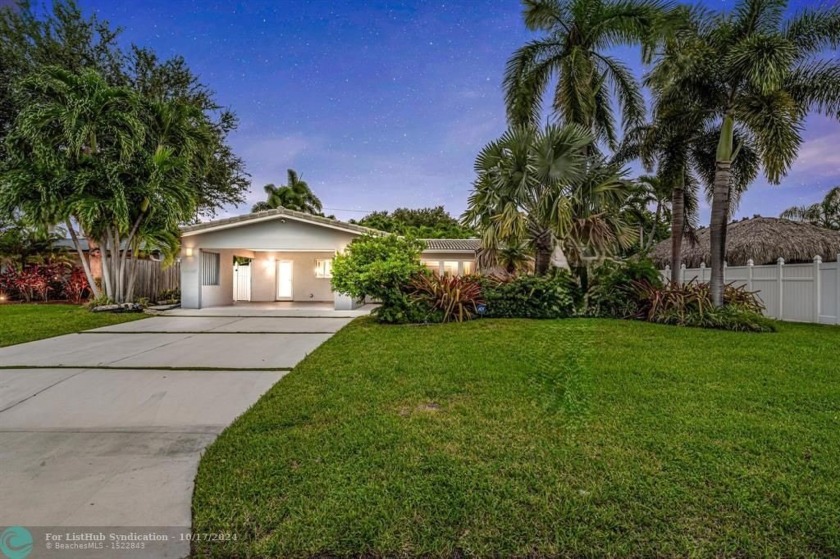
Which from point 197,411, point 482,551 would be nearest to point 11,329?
point 197,411

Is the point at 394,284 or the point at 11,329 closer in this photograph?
the point at 11,329

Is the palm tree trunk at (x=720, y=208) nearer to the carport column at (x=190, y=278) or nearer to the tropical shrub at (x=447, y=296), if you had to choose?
the tropical shrub at (x=447, y=296)

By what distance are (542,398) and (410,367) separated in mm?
1881

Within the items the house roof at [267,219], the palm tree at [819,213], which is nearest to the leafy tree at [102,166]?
the house roof at [267,219]

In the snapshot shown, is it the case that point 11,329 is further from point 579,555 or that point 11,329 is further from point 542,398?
point 579,555

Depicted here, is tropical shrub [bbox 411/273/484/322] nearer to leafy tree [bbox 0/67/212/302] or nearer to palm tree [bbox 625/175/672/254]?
leafy tree [bbox 0/67/212/302]

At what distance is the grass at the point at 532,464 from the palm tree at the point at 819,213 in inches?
907

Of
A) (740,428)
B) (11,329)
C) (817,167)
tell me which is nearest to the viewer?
(740,428)

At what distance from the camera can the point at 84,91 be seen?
38.4ft

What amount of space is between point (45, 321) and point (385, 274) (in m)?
8.32

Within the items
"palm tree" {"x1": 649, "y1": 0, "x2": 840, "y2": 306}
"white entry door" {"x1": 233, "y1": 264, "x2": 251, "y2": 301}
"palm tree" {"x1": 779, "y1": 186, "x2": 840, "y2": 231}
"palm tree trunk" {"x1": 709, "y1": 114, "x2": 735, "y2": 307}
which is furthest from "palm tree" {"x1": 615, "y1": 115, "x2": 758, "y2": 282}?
"white entry door" {"x1": 233, "y1": 264, "x2": 251, "y2": 301}

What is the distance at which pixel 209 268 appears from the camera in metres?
15.1

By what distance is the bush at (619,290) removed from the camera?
10.4 m

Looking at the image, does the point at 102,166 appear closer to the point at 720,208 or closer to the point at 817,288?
the point at 720,208
